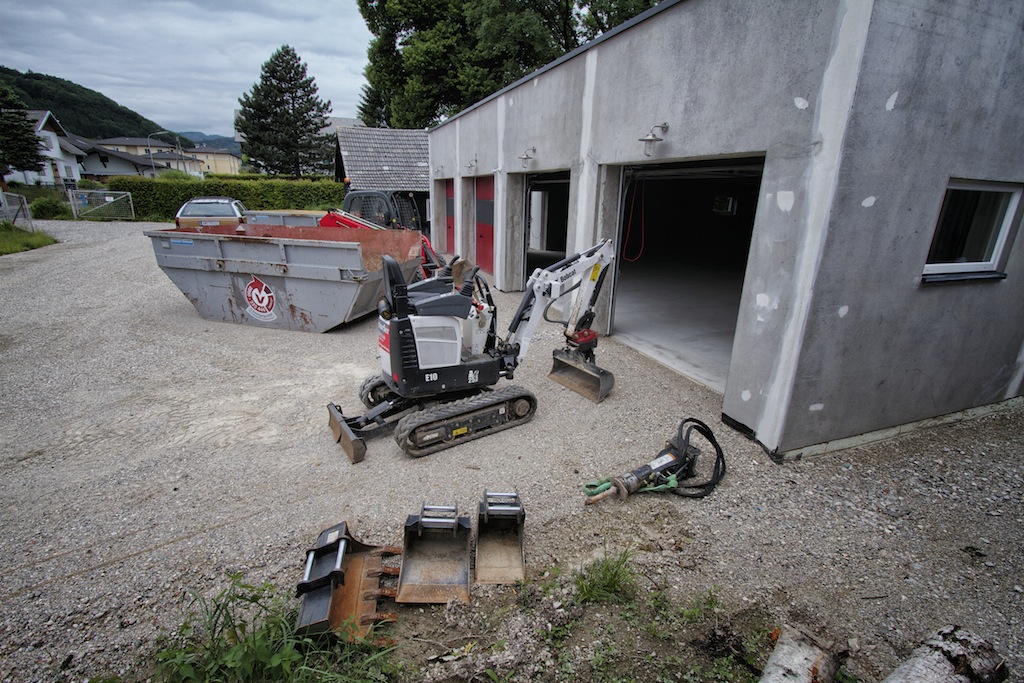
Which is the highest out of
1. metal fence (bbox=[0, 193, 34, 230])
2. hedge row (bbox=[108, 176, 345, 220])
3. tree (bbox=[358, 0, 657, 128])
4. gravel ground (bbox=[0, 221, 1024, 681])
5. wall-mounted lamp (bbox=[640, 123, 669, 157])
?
tree (bbox=[358, 0, 657, 128])

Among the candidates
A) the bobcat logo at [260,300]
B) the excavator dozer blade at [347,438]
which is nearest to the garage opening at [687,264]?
the excavator dozer blade at [347,438]

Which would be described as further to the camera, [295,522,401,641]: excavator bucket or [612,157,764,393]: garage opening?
[612,157,764,393]: garage opening

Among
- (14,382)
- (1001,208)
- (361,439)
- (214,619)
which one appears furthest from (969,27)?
(14,382)

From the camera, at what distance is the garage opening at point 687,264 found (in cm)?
691

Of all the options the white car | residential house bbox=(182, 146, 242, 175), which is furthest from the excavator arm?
residential house bbox=(182, 146, 242, 175)

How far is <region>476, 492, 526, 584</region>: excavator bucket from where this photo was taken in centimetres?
288

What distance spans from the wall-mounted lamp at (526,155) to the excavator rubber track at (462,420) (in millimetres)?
A: 5469

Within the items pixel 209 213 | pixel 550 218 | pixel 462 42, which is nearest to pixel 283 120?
pixel 462 42

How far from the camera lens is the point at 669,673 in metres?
2.32

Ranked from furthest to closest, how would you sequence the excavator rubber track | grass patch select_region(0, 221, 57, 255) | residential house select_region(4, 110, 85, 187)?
residential house select_region(4, 110, 85, 187) < grass patch select_region(0, 221, 57, 255) < the excavator rubber track

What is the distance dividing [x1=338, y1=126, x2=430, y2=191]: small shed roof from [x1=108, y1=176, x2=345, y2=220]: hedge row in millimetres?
7002

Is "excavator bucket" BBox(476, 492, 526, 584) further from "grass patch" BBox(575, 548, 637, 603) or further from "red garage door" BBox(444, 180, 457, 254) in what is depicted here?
"red garage door" BBox(444, 180, 457, 254)

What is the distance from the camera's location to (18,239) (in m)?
14.7

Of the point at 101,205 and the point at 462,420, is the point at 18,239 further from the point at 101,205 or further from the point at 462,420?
the point at 462,420
